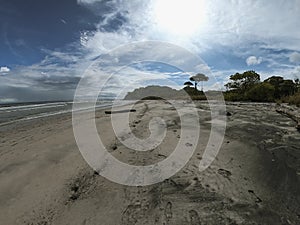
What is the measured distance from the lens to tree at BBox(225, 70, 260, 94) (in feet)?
121

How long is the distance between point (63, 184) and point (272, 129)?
6.17 metres

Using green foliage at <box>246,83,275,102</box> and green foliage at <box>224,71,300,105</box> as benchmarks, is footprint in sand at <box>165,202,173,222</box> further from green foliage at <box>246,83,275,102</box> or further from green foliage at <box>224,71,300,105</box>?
green foliage at <box>246,83,275,102</box>

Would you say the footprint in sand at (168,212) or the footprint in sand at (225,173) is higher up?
the footprint in sand at (225,173)

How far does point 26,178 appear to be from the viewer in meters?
3.72

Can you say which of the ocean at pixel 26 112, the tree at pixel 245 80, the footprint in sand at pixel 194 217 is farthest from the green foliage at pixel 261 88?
the footprint in sand at pixel 194 217

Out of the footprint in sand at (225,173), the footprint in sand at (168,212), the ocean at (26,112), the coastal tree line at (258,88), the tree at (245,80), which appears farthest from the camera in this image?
the tree at (245,80)

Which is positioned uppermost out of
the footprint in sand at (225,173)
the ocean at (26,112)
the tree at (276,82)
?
the tree at (276,82)

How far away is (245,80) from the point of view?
125ft

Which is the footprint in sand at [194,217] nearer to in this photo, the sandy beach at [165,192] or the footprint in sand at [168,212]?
the sandy beach at [165,192]

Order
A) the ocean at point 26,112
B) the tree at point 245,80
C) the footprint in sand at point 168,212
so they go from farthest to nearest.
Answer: the tree at point 245,80, the ocean at point 26,112, the footprint in sand at point 168,212

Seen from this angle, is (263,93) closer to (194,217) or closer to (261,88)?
(261,88)

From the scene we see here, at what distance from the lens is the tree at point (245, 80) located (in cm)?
3694

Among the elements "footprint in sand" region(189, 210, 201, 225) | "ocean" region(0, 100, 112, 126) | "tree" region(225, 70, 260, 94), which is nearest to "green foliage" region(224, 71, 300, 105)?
"tree" region(225, 70, 260, 94)

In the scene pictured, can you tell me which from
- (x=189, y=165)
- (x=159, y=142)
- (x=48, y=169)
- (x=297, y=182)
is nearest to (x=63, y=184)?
(x=48, y=169)
